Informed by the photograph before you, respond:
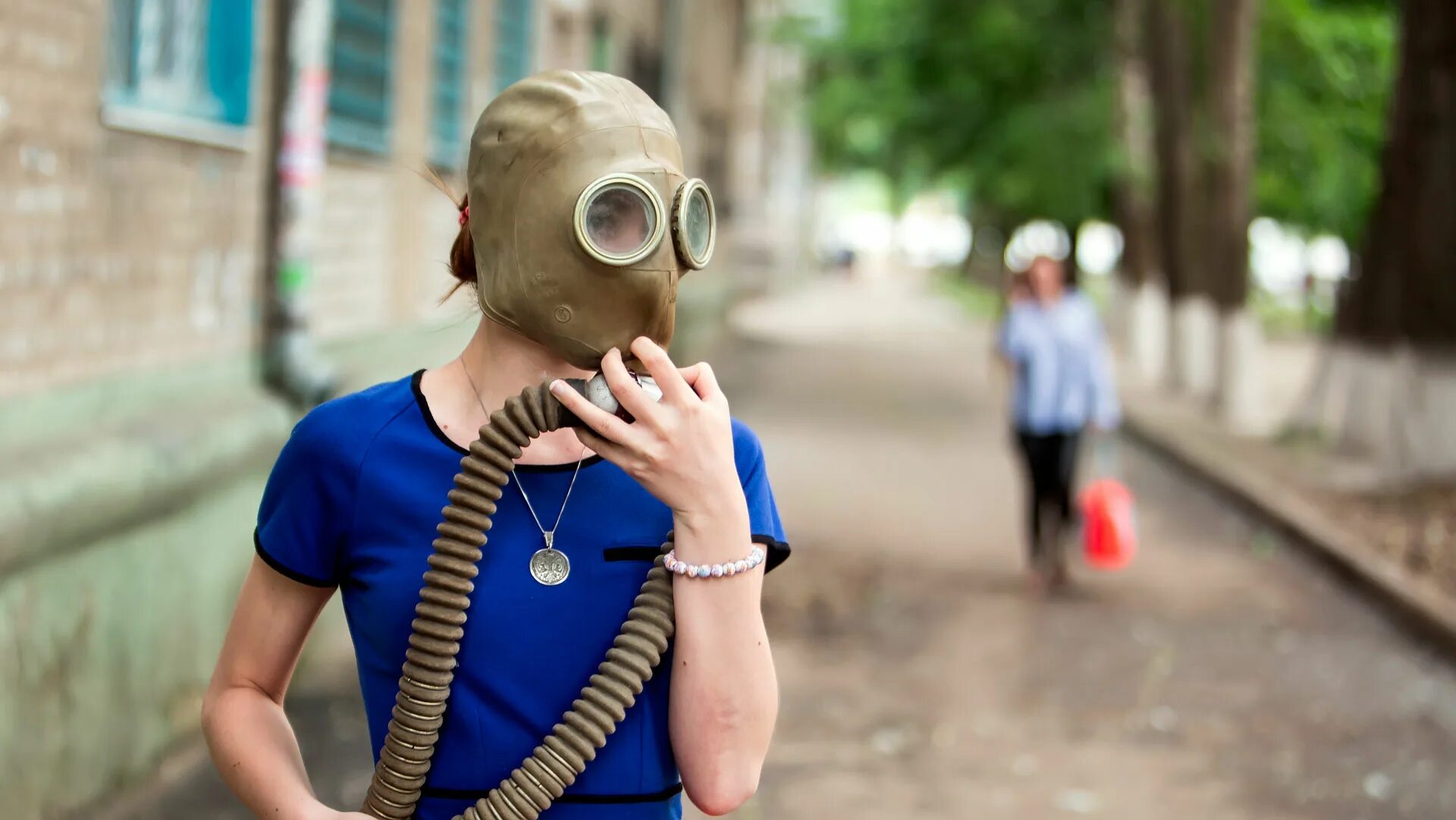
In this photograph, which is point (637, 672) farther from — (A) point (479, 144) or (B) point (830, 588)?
(B) point (830, 588)

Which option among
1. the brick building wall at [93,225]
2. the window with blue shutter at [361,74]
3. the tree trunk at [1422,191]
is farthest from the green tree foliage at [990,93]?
the brick building wall at [93,225]

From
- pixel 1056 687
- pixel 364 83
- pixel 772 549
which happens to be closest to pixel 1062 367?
→ pixel 1056 687

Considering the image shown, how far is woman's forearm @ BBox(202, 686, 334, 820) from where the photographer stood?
78.2 inches

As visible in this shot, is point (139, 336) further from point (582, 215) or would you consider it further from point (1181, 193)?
point (1181, 193)

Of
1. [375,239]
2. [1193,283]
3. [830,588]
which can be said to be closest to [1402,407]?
[830,588]

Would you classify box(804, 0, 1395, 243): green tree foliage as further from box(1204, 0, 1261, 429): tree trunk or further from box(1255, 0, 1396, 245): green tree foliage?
box(1204, 0, 1261, 429): tree trunk

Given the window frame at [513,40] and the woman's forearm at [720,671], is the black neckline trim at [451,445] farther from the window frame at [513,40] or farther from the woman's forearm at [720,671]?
the window frame at [513,40]

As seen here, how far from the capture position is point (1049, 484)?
939cm

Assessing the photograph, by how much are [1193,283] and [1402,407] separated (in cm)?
877

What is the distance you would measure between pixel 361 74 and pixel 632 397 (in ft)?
27.0

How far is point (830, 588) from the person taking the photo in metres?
9.28

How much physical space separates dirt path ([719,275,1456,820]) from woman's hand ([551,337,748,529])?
3977 millimetres

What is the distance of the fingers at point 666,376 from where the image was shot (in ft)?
5.90

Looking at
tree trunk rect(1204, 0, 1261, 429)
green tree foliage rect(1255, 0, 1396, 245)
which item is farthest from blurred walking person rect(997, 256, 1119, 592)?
green tree foliage rect(1255, 0, 1396, 245)
